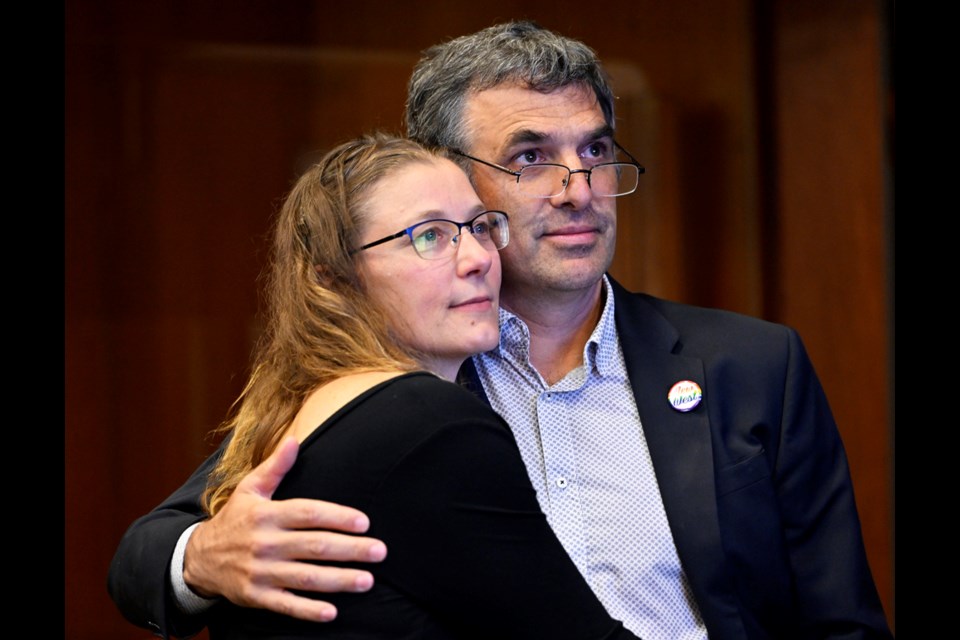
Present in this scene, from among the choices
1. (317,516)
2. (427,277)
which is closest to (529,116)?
(427,277)

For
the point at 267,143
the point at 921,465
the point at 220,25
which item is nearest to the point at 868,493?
the point at 921,465

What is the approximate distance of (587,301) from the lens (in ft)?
7.01

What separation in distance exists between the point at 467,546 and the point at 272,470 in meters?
0.26

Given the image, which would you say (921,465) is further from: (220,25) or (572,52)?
(220,25)

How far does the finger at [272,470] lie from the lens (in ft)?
4.68

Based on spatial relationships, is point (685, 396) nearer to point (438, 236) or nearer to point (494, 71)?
point (438, 236)

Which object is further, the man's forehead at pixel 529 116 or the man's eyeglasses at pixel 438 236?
the man's forehead at pixel 529 116

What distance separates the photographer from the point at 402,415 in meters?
1.39

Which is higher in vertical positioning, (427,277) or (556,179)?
(556,179)

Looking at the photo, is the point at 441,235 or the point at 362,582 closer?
the point at 362,582

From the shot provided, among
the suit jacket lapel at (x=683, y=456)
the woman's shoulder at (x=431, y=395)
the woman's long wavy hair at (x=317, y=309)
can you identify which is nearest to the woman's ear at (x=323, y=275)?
the woman's long wavy hair at (x=317, y=309)

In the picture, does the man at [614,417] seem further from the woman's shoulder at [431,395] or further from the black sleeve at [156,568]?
the woman's shoulder at [431,395]

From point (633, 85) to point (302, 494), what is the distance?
245 cm

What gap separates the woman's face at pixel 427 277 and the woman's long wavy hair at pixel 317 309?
0.07 feet
